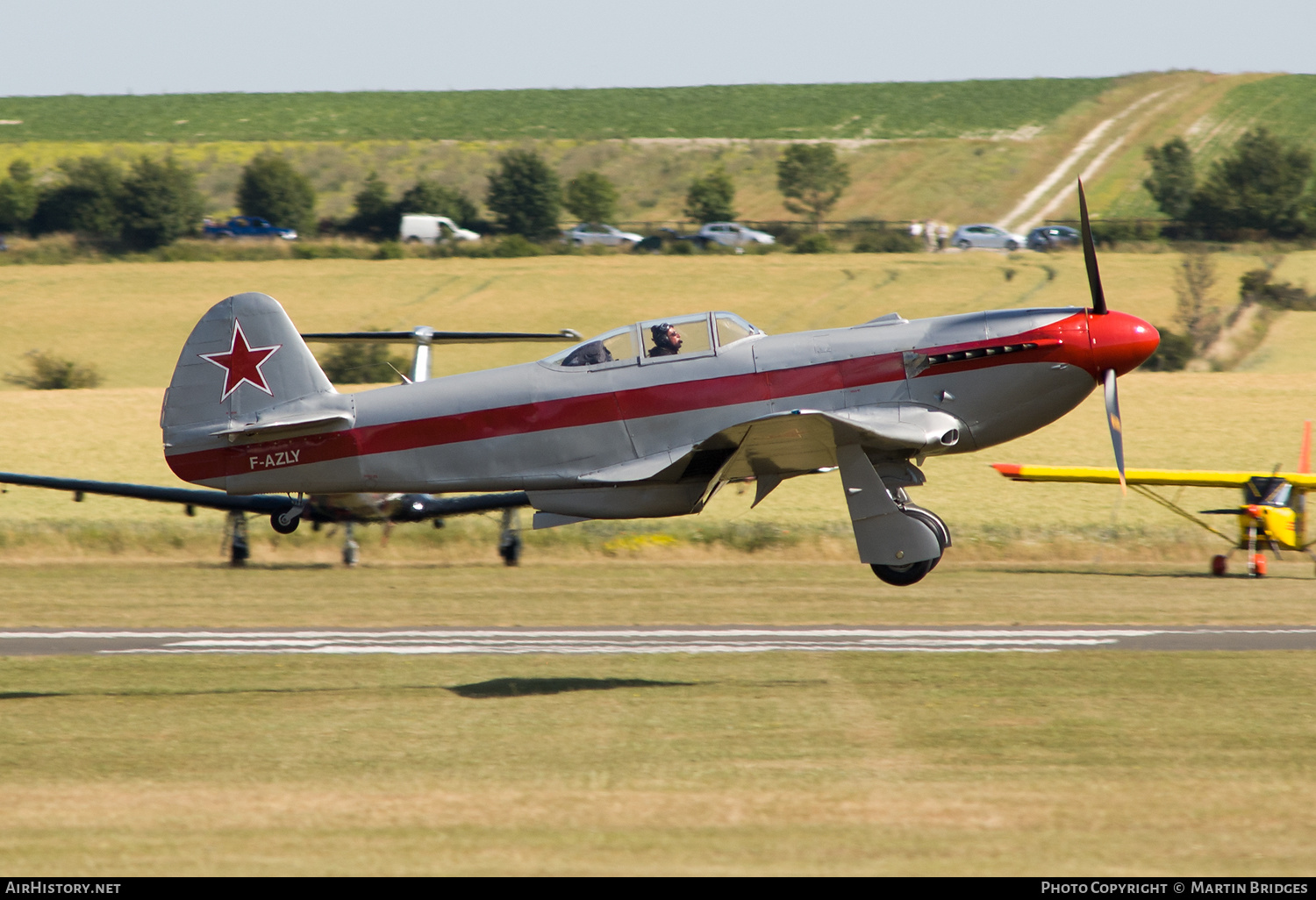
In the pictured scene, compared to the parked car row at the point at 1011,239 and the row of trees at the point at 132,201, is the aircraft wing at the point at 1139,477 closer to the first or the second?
the parked car row at the point at 1011,239

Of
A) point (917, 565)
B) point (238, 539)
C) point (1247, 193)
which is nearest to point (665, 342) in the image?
point (917, 565)

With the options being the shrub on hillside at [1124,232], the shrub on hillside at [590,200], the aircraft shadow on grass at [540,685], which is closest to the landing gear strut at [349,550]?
the aircraft shadow on grass at [540,685]

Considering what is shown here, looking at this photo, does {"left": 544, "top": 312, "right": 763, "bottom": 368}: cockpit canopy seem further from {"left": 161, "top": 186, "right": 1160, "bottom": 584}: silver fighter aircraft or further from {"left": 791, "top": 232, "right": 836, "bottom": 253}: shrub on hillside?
{"left": 791, "top": 232, "right": 836, "bottom": 253}: shrub on hillside

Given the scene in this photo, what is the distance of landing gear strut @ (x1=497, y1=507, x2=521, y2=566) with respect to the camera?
89.9 ft

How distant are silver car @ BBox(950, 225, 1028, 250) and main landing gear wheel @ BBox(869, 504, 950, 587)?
57243 millimetres

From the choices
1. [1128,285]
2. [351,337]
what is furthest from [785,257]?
[351,337]

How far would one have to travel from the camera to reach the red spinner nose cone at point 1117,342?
40.9 ft

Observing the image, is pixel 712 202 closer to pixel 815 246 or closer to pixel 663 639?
pixel 815 246

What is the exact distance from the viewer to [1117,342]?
1248 centimetres

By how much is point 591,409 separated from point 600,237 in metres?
59.5

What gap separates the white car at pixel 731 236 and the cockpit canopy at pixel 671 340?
190ft

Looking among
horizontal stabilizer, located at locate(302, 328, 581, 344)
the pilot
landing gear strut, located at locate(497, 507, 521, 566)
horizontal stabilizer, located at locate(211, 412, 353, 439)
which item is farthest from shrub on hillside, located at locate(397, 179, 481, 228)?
the pilot

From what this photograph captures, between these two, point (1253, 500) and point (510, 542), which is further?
point (510, 542)
